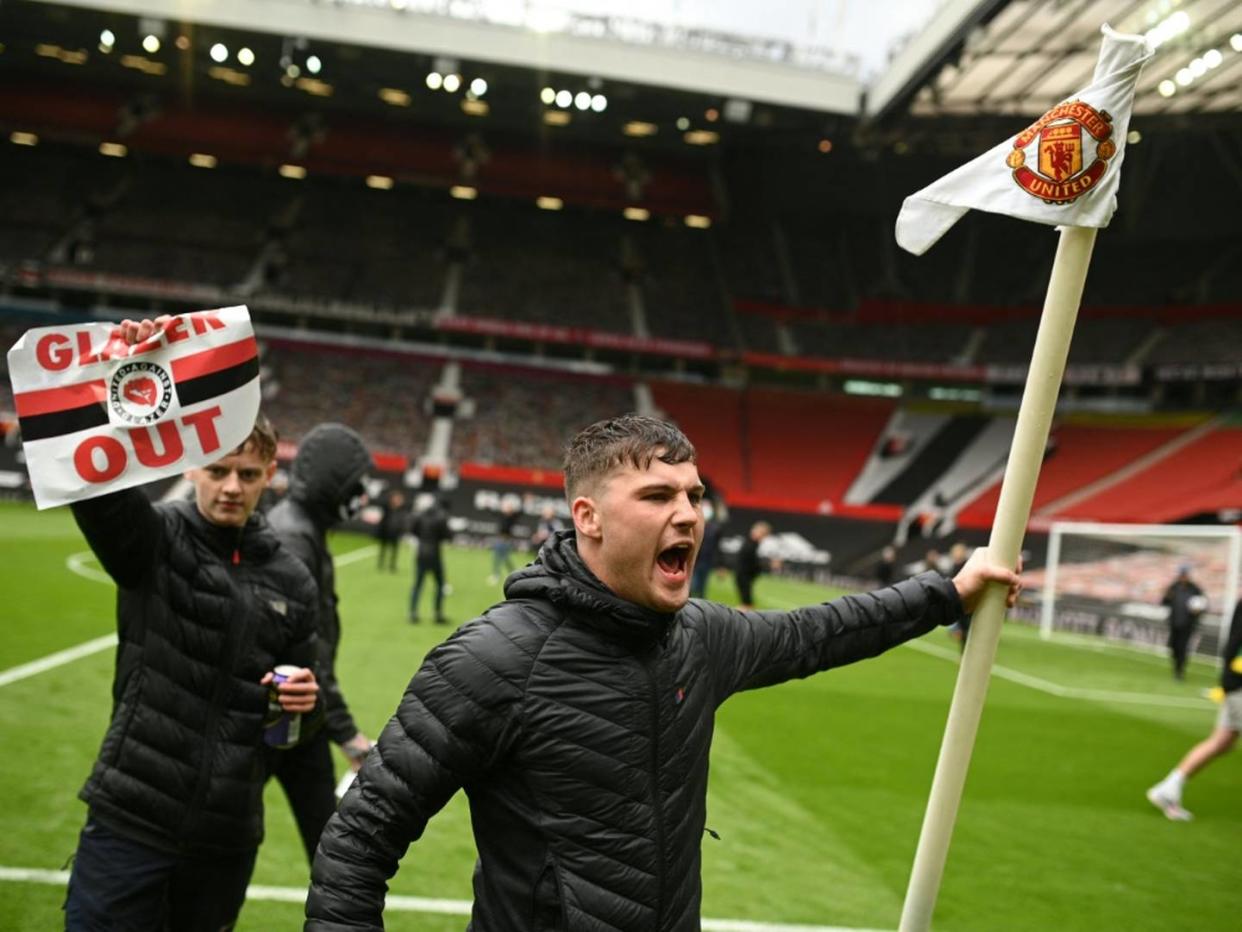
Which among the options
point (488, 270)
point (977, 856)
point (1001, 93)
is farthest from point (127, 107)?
point (977, 856)

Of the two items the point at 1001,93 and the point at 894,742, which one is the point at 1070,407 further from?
the point at 894,742

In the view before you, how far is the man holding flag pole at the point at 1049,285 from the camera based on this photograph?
271cm

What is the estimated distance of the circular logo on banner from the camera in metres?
2.95

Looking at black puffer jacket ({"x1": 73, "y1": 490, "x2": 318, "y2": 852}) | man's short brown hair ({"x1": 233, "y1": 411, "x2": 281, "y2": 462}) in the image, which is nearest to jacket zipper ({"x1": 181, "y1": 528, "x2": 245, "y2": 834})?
black puffer jacket ({"x1": 73, "y1": 490, "x2": 318, "y2": 852})

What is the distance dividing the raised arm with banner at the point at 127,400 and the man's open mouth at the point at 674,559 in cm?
140

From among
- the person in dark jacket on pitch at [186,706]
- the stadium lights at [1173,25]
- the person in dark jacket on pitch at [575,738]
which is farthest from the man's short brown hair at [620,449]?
the stadium lights at [1173,25]

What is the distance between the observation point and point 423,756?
7.48 ft

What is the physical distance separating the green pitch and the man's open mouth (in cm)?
343

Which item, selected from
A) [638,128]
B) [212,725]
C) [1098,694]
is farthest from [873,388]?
[212,725]

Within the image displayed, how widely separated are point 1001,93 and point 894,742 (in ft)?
81.1

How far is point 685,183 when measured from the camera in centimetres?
5025

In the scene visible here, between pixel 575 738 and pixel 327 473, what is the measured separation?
9.07 feet

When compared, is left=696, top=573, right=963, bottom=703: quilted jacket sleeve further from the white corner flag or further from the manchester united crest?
the manchester united crest

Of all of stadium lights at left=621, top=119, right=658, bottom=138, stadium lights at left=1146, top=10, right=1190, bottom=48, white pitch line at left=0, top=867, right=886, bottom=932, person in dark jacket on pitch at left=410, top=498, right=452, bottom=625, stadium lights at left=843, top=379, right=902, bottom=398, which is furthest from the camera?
stadium lights at left=843, top=379, right=902, bottom=398
